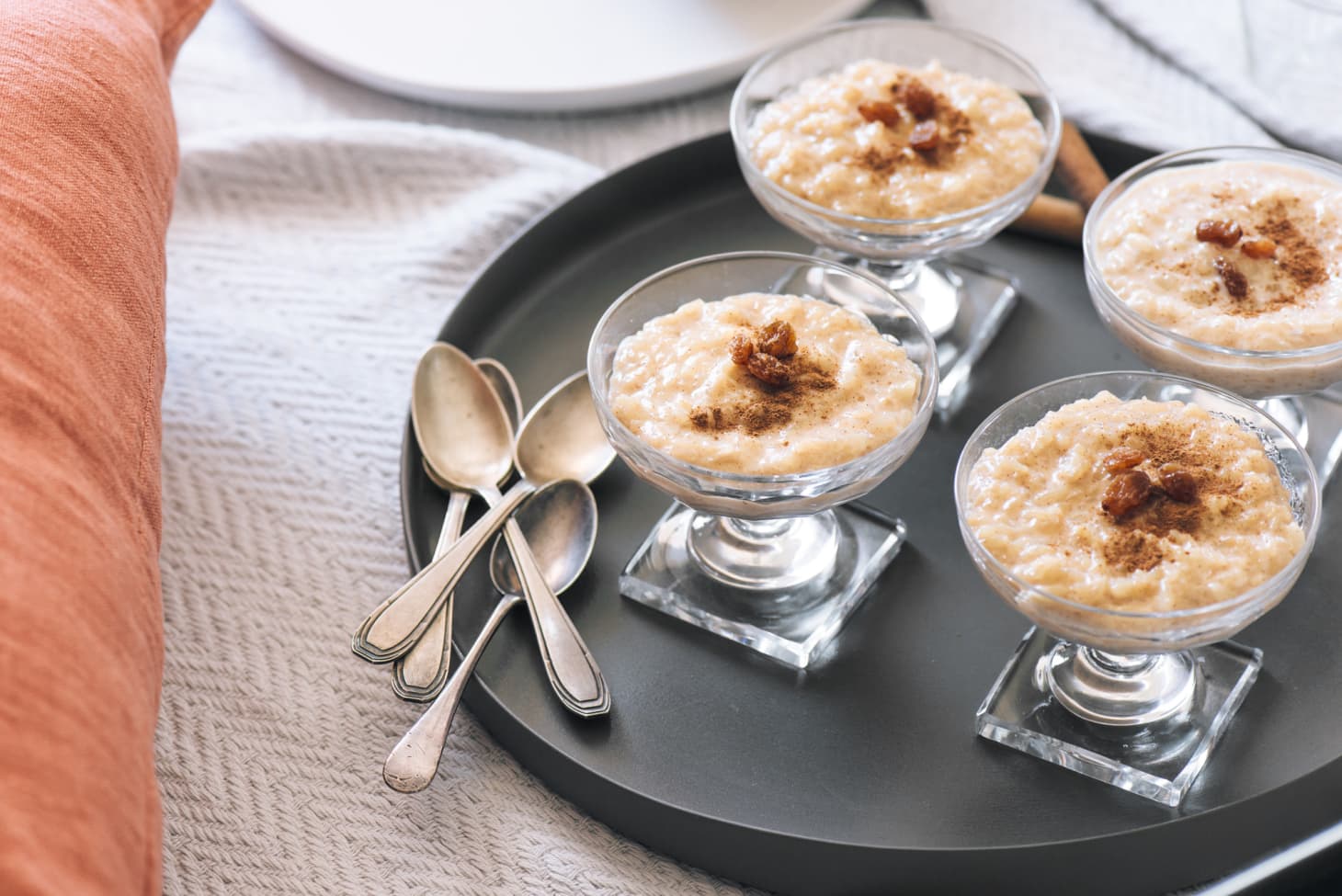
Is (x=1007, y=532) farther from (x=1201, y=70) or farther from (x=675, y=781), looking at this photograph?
(x=1201, y=70)

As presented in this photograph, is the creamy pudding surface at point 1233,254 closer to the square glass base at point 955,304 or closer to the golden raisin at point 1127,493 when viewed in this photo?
the square glass base at point 955,304

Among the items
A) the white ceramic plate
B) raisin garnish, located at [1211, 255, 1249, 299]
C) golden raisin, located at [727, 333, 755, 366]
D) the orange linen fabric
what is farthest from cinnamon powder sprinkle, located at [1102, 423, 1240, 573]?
the white ceramic plate

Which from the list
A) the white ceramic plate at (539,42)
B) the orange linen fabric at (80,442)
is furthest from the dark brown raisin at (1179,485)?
the white ceramic plate at (539,42)

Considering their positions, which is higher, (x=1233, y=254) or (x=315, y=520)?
(x=1233, y=254)

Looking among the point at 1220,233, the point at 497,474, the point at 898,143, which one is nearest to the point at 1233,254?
the point at 1220,233

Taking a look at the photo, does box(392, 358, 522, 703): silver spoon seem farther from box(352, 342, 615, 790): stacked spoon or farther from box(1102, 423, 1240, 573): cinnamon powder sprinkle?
box(1102, 423, 1240, 573): cinnamon powder sprinkle

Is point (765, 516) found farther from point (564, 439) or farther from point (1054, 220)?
point (1054, 220)

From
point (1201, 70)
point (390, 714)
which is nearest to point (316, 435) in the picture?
point (390, 714)

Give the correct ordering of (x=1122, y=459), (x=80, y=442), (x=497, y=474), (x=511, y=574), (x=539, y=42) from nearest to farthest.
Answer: (x=80, y=442)
(x=1122, y=459)
(x=511, y=574)
(x=497, y=474)
(x=539, y=42)
